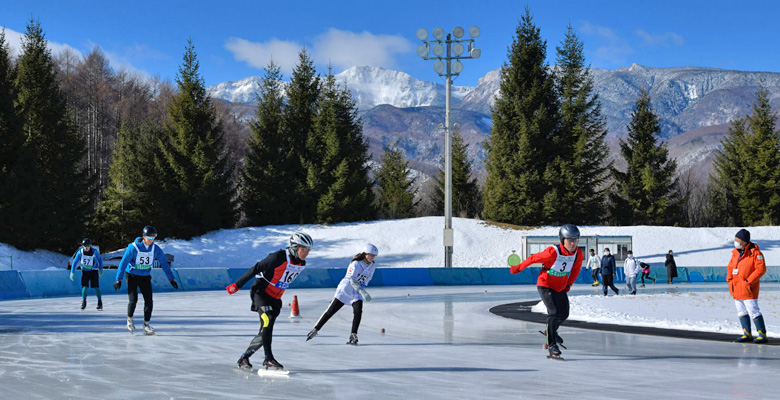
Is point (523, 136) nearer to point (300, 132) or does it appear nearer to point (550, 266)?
point (300, 132)

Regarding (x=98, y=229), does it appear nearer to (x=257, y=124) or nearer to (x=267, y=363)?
(x=257, y=124)

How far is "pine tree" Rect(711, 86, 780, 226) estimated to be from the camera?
6081cm

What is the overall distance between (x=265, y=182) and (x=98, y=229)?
13.8m

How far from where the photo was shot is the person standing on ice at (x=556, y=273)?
1058 cm

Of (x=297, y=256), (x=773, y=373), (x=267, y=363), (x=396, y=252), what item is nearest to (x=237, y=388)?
(x=267, y=363)

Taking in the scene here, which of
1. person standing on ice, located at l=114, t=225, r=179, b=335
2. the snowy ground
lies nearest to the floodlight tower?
the snowy ground

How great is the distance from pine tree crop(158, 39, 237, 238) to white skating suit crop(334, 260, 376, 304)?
47.3 m

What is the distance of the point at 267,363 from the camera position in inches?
359

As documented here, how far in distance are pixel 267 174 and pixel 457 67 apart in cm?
2806

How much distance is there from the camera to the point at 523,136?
58.6 meters

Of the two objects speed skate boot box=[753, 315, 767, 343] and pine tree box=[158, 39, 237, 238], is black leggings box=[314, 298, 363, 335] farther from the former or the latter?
pine tree box=[158, 39, 237, 238]

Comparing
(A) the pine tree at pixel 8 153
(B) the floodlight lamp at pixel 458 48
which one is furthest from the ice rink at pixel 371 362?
(A) the pine tree at pixel 8 153

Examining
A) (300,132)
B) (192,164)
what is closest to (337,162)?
(300,132)

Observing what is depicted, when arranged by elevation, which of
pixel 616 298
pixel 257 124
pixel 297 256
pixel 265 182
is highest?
pixel 257 124
